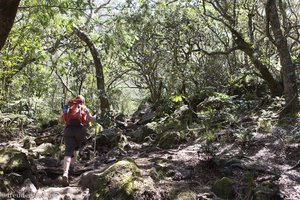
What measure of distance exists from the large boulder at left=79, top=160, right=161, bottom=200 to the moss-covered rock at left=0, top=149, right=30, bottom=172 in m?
1.62

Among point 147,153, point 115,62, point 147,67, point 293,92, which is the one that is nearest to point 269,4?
point 293,92

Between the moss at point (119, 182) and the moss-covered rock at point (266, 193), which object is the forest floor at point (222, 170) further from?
the moss at point (119, 182)

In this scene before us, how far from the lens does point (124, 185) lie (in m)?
4.93

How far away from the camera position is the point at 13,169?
582 cm

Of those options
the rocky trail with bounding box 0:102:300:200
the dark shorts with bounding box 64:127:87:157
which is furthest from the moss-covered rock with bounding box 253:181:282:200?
the dark shorts with bounding box 64:127:87:157

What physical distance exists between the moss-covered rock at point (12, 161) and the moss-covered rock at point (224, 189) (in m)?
3.87

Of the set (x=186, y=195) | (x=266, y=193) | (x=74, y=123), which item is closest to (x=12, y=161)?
(x=74, y=123)

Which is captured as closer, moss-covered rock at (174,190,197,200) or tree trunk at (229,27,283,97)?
moss-covered rock at (174,190,197,200)

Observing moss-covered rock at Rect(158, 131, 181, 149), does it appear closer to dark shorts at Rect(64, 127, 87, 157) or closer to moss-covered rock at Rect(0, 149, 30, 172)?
A: dark shorts at Rect(64, 127, 87, 157)

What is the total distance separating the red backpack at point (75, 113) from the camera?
271 inches

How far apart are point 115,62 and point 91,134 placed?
1238cm

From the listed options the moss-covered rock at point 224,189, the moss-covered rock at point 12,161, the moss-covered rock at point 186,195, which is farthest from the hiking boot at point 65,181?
the moss-covered rock at point 224,189

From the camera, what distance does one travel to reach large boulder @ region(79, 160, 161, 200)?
4777 millimetres

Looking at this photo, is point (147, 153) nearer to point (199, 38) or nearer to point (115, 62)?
point (199, 38)
